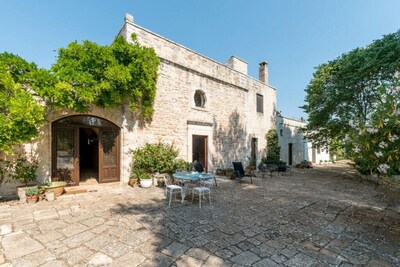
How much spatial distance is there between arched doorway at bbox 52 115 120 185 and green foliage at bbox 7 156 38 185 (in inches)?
28.6

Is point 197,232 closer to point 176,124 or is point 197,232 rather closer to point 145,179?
point 145,179

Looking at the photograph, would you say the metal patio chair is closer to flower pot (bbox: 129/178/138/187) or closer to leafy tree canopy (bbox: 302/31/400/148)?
flower pot (bbox: 129/178/138/187)

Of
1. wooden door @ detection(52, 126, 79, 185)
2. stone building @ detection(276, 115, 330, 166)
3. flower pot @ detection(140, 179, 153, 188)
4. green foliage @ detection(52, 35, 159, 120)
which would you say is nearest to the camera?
green foliage @ detection(52, 35, 159, 120)

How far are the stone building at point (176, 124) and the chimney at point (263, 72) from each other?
0.52 ft

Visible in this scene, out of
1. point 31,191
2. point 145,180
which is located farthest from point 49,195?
point 145,180

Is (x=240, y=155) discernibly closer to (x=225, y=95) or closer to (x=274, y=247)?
(x=225, y=95)

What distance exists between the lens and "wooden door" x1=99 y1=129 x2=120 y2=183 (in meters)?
7.04

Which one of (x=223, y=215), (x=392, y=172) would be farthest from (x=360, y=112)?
(x=223, y=215)

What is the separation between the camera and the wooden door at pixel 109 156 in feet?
23.1

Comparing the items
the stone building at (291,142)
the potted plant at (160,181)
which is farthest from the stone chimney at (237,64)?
the potted plant at (160,181)

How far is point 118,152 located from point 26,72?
11.6 feet

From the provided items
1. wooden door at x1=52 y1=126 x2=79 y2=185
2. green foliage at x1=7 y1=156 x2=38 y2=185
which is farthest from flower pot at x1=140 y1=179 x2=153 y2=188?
green foliage at x1=7 y1=156 x2=38 y2=185

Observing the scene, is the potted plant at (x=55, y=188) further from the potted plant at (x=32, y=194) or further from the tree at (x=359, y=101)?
the tree at (x=359, y=101)

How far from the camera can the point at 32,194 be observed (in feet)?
16.2
